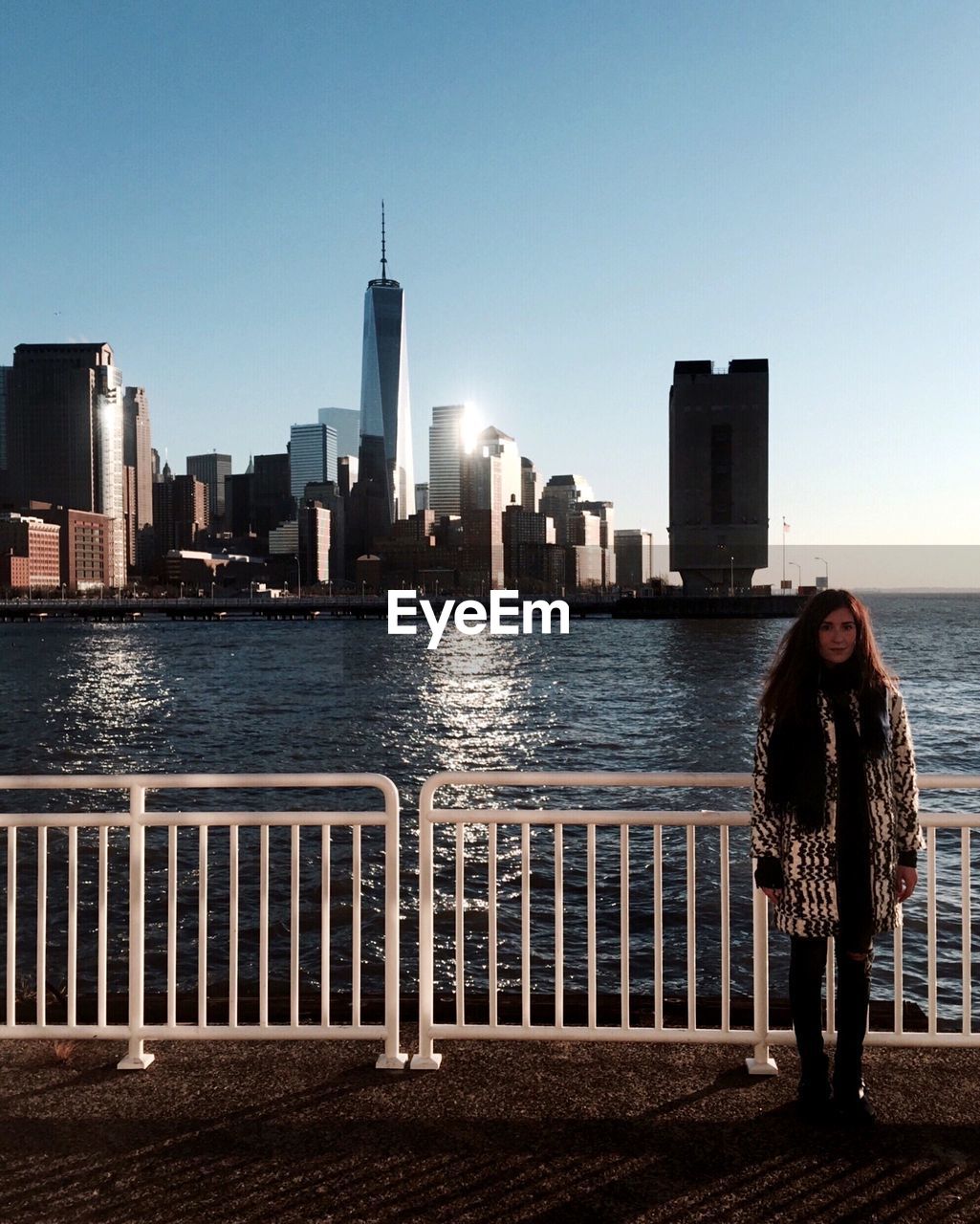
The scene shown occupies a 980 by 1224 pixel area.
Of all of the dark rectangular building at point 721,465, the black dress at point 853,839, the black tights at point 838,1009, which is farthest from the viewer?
the dark rectangular building at point 721,465

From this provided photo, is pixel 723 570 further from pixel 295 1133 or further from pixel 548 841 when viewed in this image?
pixel 295 1133

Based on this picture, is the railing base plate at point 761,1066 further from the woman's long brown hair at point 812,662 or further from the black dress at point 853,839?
the woman's long brown hair at point 812,662

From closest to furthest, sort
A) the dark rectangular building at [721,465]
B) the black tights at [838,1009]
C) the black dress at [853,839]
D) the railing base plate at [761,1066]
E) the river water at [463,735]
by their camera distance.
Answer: the black dress at [853,839] < the black tights at [838,1009] < the railing base plate at [761,1066] < the river water at [463,735] < the dark rectangular building at [721,465]

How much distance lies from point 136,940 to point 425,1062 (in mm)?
1518

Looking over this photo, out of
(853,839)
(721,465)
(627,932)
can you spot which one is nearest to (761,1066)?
(627,932)

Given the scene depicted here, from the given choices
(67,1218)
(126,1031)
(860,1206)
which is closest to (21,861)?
Result: (126,1031)

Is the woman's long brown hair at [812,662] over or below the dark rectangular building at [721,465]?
below

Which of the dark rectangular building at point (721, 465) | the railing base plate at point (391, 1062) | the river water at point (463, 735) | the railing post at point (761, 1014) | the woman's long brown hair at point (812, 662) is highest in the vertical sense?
the dark rectangular building at point (721, 465)

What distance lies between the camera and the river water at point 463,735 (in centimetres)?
1571

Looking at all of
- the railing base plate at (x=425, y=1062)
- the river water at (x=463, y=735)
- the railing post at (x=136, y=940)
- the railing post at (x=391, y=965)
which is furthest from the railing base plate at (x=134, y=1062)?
the river water at (x=463, y=735)

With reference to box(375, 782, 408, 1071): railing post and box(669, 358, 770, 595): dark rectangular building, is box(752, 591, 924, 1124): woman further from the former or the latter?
box(669, 358, 770, 595): dark rectangular building

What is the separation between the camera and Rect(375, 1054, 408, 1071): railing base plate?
504 cm

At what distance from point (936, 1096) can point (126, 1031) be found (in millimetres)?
3684

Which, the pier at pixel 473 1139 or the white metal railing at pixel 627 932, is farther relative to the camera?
the white metal railing at pixel 627 932
